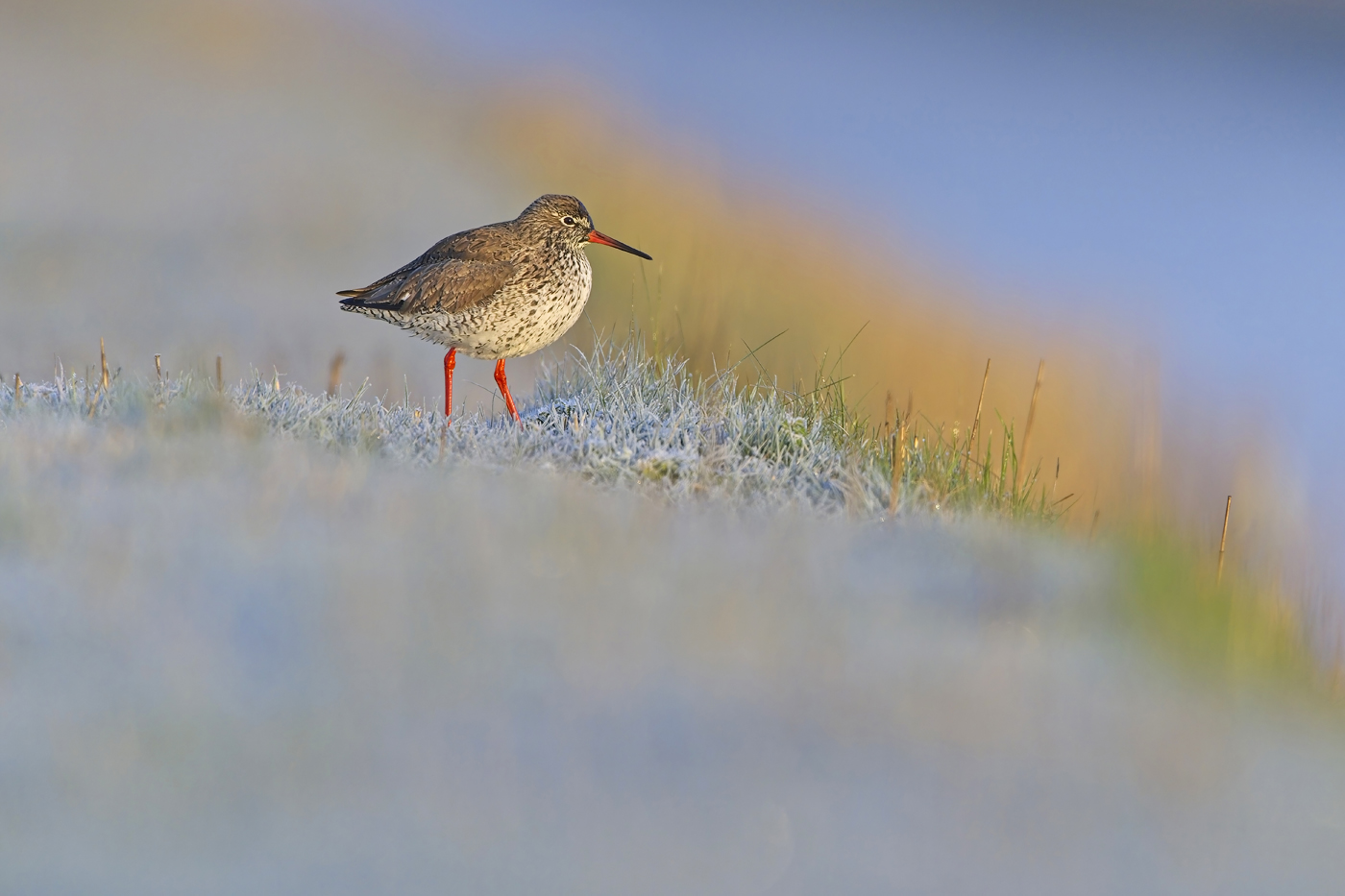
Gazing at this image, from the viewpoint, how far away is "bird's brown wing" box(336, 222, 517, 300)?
774 centimetres

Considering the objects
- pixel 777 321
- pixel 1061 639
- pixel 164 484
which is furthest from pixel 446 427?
pixel 777 321

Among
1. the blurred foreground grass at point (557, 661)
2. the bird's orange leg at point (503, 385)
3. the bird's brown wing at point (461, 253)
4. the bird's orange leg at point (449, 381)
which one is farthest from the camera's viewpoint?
the bird's brown wing at point (461, 253)

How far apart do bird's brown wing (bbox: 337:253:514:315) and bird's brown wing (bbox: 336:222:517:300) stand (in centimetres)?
2

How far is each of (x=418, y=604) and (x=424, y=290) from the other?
14.3 feet

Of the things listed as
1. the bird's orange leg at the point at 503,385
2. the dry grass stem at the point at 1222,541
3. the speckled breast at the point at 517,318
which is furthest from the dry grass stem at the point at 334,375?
the dry grass stem at the point at 1222,541

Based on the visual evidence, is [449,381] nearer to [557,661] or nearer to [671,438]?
[671,438]

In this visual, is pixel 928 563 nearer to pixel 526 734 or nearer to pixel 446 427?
pixel 526 734

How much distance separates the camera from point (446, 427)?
20.2ft

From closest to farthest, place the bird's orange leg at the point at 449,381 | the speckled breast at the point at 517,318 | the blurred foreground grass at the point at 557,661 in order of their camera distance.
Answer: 1. the blurred foreground grass at the point at 557,661
2. the speckled breast at the point at 517,318
3. the bird's orange leg at the point at 449,381

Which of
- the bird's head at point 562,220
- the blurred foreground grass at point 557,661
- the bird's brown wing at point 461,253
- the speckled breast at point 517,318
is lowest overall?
the blurred foreground grass at point 557,661

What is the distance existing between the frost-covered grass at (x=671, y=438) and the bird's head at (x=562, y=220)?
1394mm

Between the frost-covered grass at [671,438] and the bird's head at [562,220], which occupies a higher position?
the bird's head at [562,220]

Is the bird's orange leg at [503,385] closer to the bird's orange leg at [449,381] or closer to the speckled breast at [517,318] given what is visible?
the speckled breast at [517,318]

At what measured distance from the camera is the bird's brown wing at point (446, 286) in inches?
295
